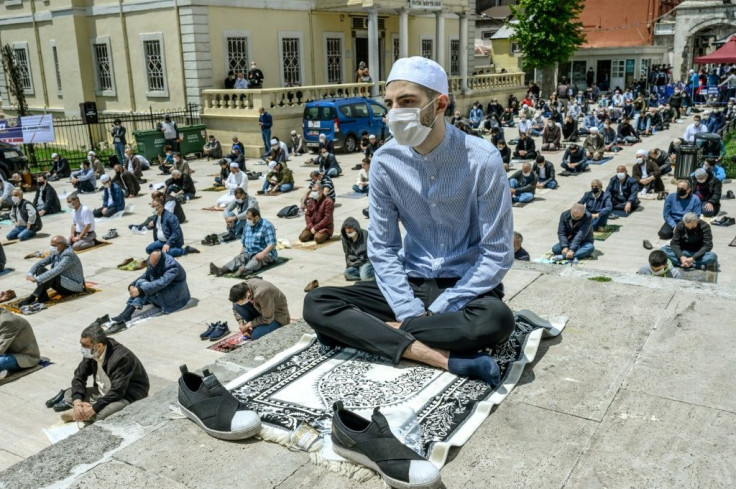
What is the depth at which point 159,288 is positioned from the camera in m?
10.2

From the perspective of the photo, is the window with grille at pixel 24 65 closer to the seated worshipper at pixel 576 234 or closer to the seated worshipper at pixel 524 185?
the seated worshipper at pixel 524 185

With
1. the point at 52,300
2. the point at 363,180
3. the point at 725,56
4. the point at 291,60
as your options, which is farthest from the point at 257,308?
the point at 291,60

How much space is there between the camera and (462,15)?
35000mm

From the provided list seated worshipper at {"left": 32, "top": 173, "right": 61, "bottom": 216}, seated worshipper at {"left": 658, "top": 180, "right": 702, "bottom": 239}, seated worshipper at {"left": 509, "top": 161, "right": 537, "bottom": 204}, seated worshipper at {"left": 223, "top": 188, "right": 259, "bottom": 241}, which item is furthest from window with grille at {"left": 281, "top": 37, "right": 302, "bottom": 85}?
seated worshipper at {"left": 658, "top": 180, "right": 702, "bottom": 239}

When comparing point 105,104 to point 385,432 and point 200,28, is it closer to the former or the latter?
point 200,28

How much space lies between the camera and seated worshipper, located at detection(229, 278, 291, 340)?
28.1ft

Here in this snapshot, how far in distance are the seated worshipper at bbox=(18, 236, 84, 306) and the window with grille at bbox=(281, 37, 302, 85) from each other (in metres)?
19.1

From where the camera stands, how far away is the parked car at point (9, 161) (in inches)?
834

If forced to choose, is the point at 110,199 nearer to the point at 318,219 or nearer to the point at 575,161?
the point at 318,219

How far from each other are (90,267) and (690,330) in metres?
11.5

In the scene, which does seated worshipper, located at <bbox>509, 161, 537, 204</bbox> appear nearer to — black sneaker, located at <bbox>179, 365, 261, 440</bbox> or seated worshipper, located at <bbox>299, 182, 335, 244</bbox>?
seated worshipper, located at <bbox>299, 182, 335, 244</bbox>

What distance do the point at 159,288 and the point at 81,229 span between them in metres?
5.43

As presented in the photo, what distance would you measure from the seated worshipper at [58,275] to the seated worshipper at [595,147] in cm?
1593

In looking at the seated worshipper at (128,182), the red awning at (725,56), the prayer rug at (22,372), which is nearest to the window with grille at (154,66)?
the seated worshipper at (128,182)
